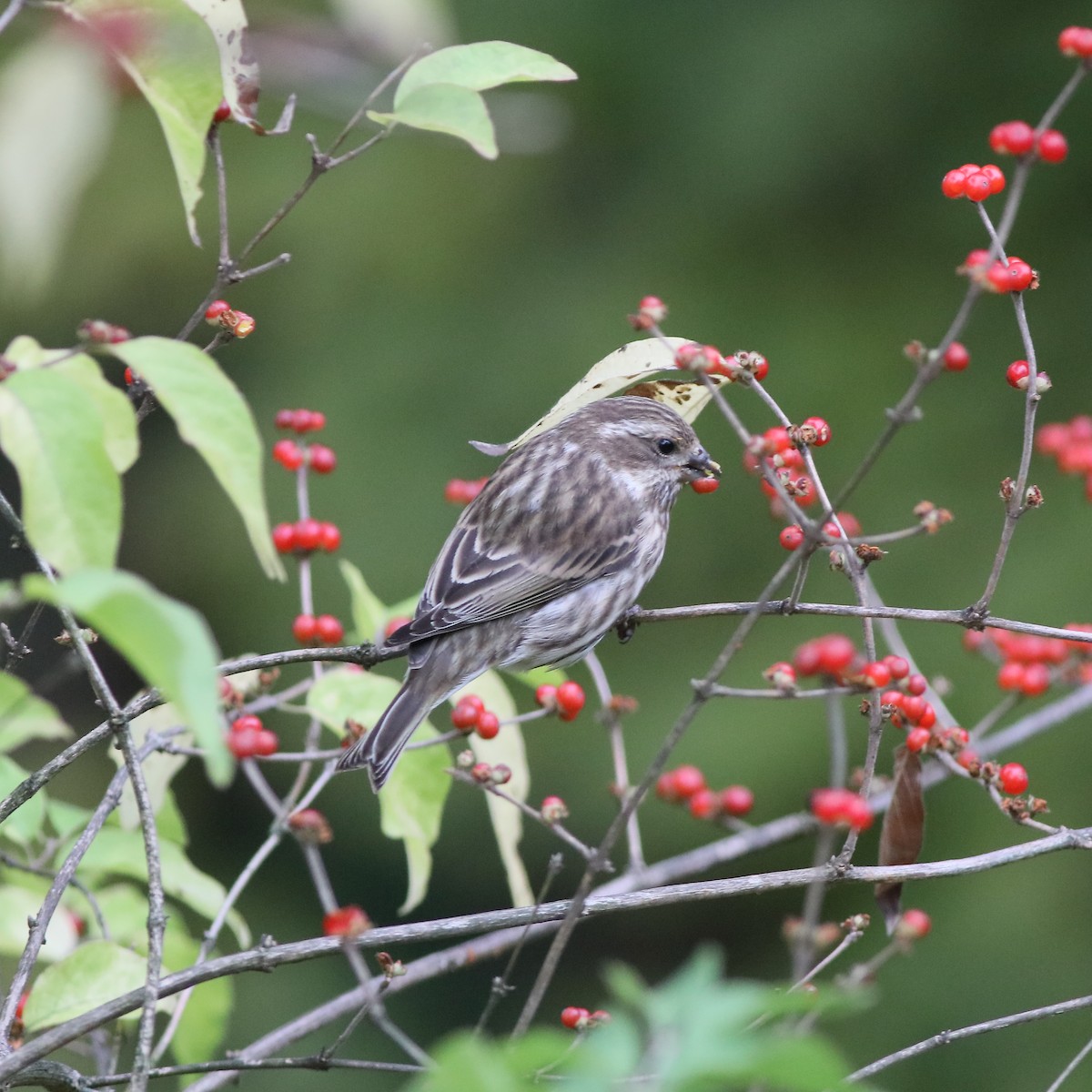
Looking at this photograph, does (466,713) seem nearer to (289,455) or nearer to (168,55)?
(289,455)

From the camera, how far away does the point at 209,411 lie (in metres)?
1.58

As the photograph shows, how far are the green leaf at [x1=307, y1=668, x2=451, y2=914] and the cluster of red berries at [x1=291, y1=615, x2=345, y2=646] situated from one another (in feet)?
1.72

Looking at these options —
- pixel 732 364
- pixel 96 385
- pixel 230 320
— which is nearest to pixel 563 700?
pixel 732 364

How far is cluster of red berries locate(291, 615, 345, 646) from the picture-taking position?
11.0 feet

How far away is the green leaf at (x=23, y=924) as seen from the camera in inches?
110

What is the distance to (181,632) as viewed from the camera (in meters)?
1.21

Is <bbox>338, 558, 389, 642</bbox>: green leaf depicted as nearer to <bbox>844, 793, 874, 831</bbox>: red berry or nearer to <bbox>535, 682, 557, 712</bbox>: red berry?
<bbox>535, 682, 557, 712</bbox>: red berry

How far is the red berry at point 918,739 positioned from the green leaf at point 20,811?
1.55 m

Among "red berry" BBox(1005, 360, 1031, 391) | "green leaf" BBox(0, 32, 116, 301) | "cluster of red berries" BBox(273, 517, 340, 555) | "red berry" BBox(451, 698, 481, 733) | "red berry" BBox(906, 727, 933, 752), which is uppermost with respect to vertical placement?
"green leaf" BBox(0, 32, 116, 301)

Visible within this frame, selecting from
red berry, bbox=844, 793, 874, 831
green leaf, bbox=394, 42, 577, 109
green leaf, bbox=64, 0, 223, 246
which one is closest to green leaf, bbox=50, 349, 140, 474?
A: green leaf, bbox=64, 0, 223, 246

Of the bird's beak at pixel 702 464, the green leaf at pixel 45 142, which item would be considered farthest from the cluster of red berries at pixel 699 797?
the green leaf at pixel 45 142

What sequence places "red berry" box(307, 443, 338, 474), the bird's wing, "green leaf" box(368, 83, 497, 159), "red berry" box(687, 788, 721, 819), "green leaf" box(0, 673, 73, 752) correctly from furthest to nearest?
1. the bird's wing
2. "red berry" box(307, 443, 338, 474)
3. "red berry" box(687, 788, 721, 819)
4. "green leaf" box(368, 83, 497, 159)
5. "green leaf" box(0, 673, 73, 752)

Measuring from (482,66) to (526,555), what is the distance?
78.8 inches

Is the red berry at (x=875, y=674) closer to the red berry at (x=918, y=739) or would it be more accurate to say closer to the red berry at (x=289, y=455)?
the red berry at (x=918, y=739)
